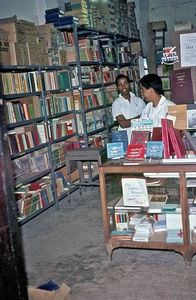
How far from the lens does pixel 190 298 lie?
2.94 m

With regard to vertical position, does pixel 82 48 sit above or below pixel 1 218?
above

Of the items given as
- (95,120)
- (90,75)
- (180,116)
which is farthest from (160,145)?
(90,75)

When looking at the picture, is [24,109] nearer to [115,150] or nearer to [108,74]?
[115,150]

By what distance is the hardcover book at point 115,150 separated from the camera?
3732mm

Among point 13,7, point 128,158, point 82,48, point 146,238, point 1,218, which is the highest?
point 13,7

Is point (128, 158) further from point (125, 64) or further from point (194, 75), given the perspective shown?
point (125, 64)

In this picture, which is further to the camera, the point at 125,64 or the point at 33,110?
the point at 125,64

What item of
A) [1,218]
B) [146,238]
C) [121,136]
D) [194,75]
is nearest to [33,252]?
[146,238]

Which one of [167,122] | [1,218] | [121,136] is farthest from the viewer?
[121,136]

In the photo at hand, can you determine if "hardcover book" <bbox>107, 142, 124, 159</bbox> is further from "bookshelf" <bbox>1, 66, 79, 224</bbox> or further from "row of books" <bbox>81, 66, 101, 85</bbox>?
"row of books" <bbox>81, 66, 101, 85</bbox>

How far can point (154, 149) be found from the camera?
353 centimetres

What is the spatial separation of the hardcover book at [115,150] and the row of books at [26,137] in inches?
58.9

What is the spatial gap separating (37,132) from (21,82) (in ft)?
2.41

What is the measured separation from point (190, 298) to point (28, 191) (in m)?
2.78
